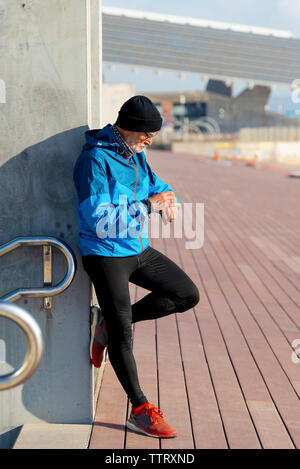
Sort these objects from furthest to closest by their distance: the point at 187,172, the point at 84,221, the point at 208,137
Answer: the point at 208,137
the point at 187,172
the point at 84,221

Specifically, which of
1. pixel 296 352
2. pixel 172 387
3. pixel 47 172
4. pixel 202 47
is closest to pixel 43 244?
pixel 47 172

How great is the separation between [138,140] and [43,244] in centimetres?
68

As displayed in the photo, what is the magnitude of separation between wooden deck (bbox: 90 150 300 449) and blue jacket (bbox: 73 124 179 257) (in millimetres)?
961

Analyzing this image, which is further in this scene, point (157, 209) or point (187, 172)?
point (187, 172)

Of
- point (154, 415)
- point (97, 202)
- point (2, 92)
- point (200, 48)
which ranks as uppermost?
point (200, 48)

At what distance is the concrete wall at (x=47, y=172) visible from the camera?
113 inches

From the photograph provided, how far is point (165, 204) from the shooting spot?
3.00 meters

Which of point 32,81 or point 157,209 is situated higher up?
point 32,81

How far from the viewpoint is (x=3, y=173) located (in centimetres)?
301

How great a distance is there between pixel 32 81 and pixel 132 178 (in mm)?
665

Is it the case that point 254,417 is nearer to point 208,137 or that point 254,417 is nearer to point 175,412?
point 175,412

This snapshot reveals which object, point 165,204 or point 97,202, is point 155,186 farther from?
point 97,202

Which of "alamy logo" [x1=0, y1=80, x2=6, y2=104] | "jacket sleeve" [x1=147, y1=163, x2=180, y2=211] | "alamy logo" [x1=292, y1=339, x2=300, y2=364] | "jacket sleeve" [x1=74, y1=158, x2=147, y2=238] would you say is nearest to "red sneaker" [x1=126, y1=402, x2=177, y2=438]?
A: "jacket sleeve" [x1=74, y1=158, x2=147, y2=238]

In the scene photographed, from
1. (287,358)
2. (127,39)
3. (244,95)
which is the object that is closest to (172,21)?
(127,39)
